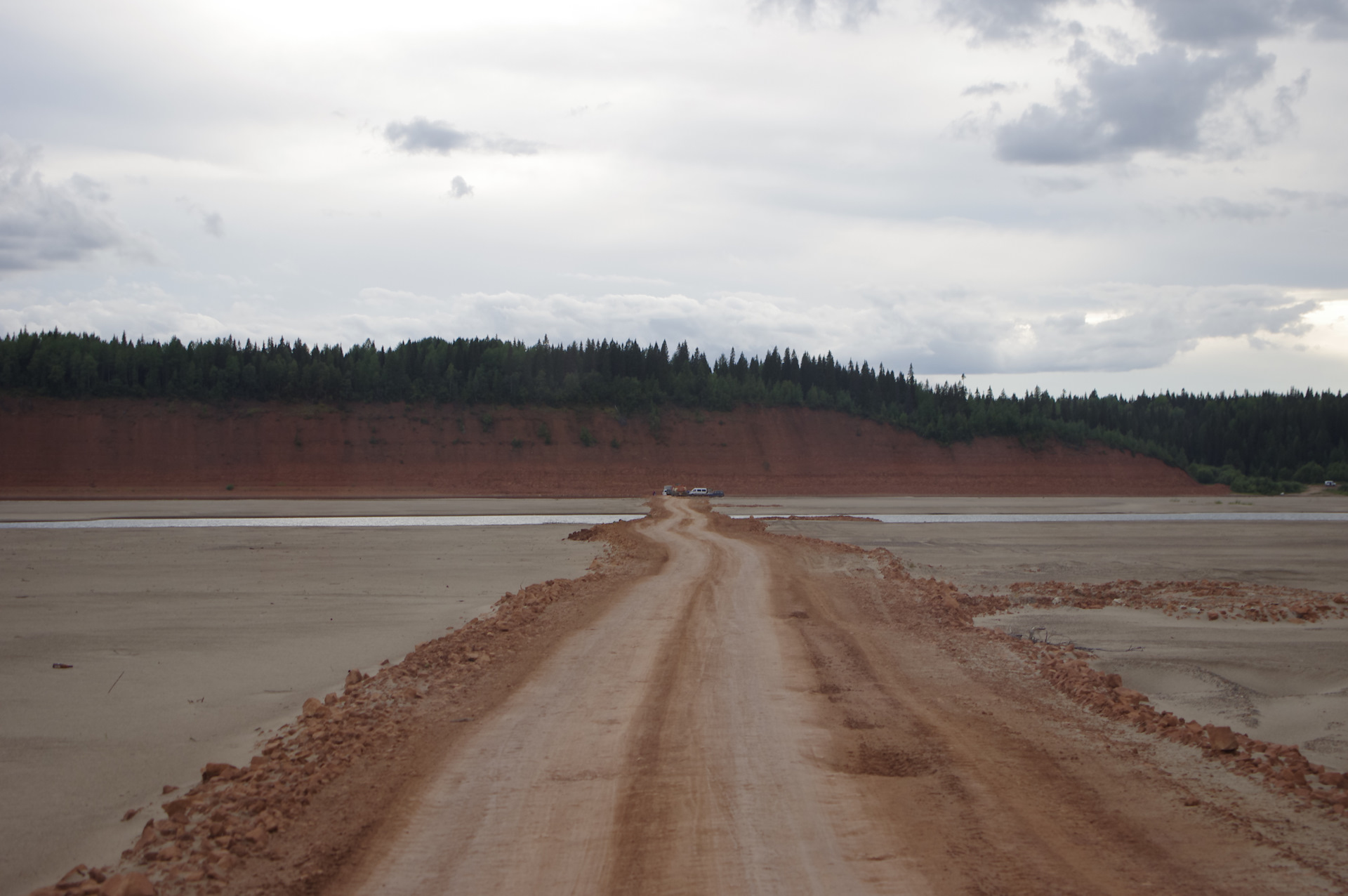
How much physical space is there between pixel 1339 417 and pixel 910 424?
247 feet

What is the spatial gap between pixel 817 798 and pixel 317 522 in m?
38.8

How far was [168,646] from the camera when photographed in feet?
39.0

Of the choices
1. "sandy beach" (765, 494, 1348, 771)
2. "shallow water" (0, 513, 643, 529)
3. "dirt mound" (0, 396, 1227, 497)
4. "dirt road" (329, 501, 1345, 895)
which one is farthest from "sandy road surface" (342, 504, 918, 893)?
"dirt mound" (0, 396, 1227, 497)

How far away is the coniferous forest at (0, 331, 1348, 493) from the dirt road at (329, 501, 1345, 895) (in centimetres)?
8378

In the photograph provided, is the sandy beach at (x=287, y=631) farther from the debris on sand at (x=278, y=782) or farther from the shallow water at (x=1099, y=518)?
the shallow water at (x=1099, y=518)

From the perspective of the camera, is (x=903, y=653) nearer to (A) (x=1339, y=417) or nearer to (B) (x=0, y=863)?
(B) (x=0, y=863)

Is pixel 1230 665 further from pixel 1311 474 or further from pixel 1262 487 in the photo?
pixel 1311 474

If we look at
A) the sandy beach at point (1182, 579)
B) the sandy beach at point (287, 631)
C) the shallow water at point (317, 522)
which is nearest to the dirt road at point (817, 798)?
the sandy beach at point (1182, 579)

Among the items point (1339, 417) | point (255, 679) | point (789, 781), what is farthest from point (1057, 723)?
point (1339, 417)

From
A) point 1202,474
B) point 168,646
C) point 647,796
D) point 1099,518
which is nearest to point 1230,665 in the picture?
point 647,796

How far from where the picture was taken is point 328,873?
191 inches

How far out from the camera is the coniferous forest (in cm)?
8338

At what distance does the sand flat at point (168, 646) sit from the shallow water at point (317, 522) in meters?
8.91

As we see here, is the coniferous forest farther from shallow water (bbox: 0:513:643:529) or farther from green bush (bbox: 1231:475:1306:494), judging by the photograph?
shallow water (bbox: 0:513:643:529)
